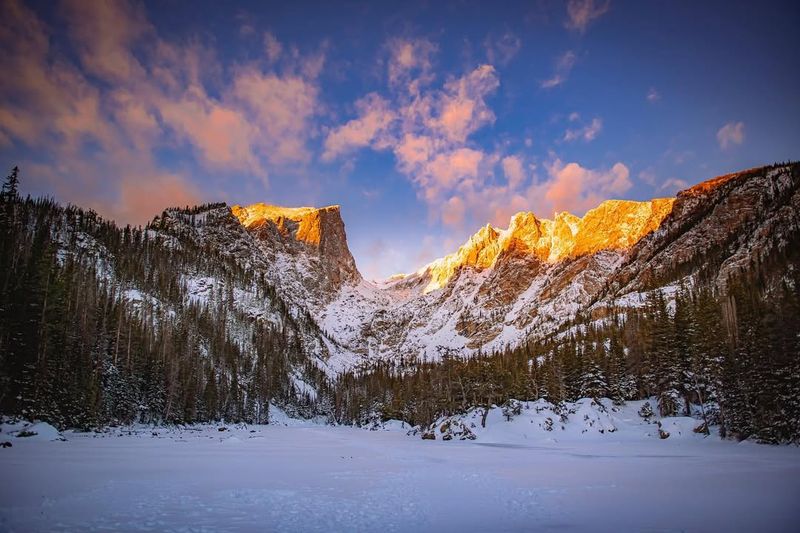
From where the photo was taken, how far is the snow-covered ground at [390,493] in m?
11.7

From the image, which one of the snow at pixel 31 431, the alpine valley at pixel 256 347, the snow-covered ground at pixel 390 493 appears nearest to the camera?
the snow-covered ground at pixel 390 493

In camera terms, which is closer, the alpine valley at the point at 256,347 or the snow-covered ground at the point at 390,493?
the snow-covered ground at the point at 390,493

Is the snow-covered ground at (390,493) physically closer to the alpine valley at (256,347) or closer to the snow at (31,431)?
the snow at (31,431)

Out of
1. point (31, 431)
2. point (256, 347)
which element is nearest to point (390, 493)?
point (31, 431)

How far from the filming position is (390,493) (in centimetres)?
1706

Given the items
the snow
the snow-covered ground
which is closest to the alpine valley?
the snow

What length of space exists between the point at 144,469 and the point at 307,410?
129674mm

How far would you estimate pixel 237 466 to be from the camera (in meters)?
25.5

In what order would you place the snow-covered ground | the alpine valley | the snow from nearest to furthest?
the snow-covered ground
the snow
the alpine valley

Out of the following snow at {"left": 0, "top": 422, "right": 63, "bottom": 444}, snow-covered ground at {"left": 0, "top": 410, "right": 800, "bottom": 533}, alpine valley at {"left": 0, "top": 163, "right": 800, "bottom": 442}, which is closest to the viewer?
snow-covered ground at {"left": 0, "top": 410, "right": 800, "bottom": 533}

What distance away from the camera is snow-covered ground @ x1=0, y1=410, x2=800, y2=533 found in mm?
11672

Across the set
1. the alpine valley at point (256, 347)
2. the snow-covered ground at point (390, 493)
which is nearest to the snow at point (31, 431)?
the alpine valley at point (256, 347)

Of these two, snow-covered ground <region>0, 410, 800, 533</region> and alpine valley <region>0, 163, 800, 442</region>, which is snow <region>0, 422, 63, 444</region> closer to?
alpine valley <region>0, 163, 800, 442</region>

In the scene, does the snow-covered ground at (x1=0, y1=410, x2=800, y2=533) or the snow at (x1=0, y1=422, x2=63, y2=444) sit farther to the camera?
the snow at (x1=0, y1=422, x2=63, y2=444)
